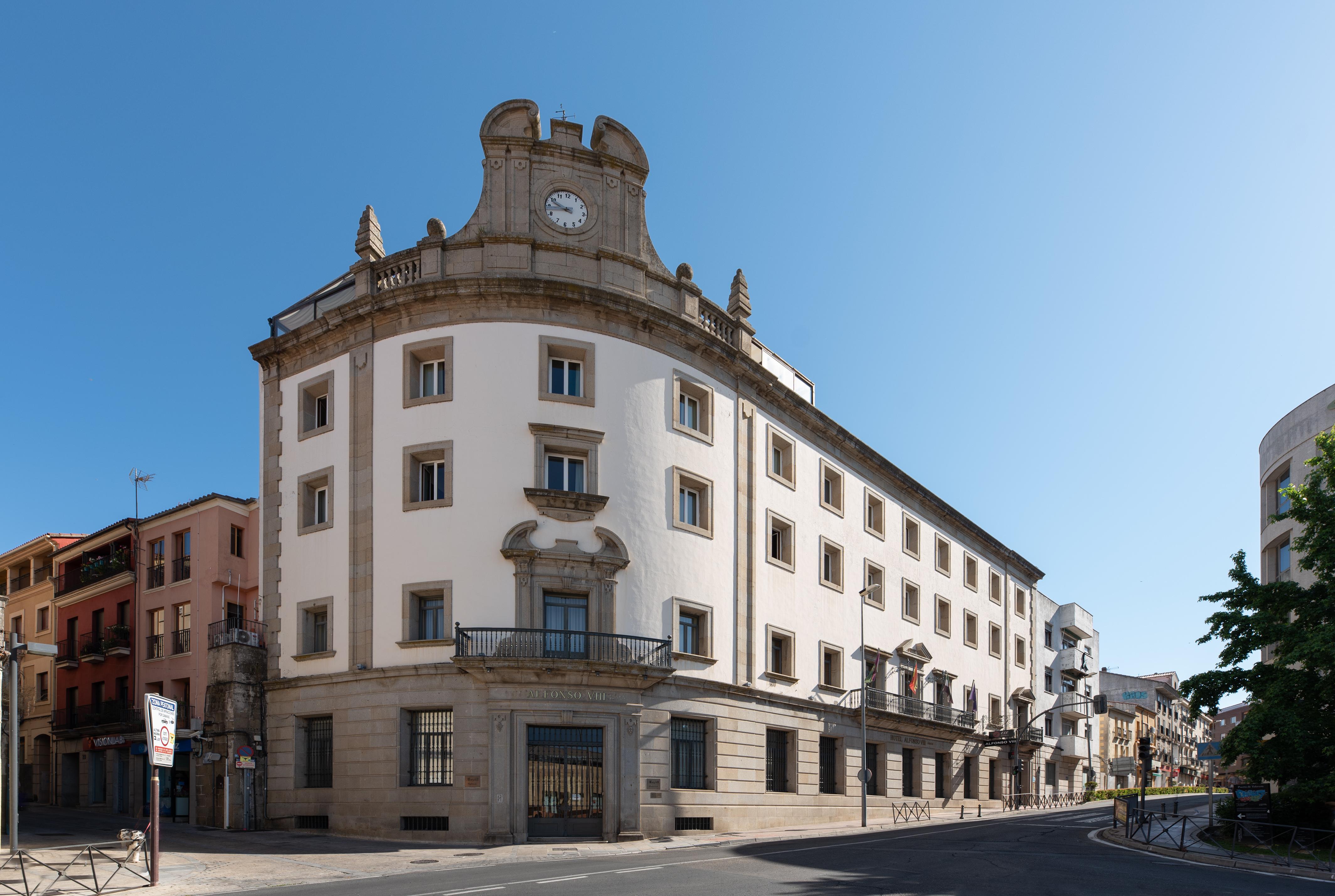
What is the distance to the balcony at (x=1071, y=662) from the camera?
239ft

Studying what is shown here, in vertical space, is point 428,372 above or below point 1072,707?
above

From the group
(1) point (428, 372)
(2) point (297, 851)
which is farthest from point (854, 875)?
(1) point (428, 372)

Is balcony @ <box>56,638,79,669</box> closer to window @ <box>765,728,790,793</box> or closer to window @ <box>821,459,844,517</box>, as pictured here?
window @ <box>765,728,790,793</box>

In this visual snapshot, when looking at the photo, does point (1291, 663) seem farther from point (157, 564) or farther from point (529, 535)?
point (157, 564)

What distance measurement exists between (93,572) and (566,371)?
25.1 metres

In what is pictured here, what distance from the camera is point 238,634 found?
34094mm

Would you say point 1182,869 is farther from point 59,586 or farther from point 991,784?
point 59,586

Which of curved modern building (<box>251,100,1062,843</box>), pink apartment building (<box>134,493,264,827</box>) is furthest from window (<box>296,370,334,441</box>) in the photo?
pink apartment building (<box>134,493,264,827</box>)

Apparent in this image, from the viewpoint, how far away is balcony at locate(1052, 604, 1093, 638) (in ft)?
245

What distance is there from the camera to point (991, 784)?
58.2 metres

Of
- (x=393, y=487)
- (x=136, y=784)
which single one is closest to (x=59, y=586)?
(x=136, y=784)

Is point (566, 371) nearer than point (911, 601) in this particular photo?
Yes

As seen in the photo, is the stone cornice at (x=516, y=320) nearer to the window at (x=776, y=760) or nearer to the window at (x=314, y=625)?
the window at (x=314, y=625)

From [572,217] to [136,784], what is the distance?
2604 centimetres
